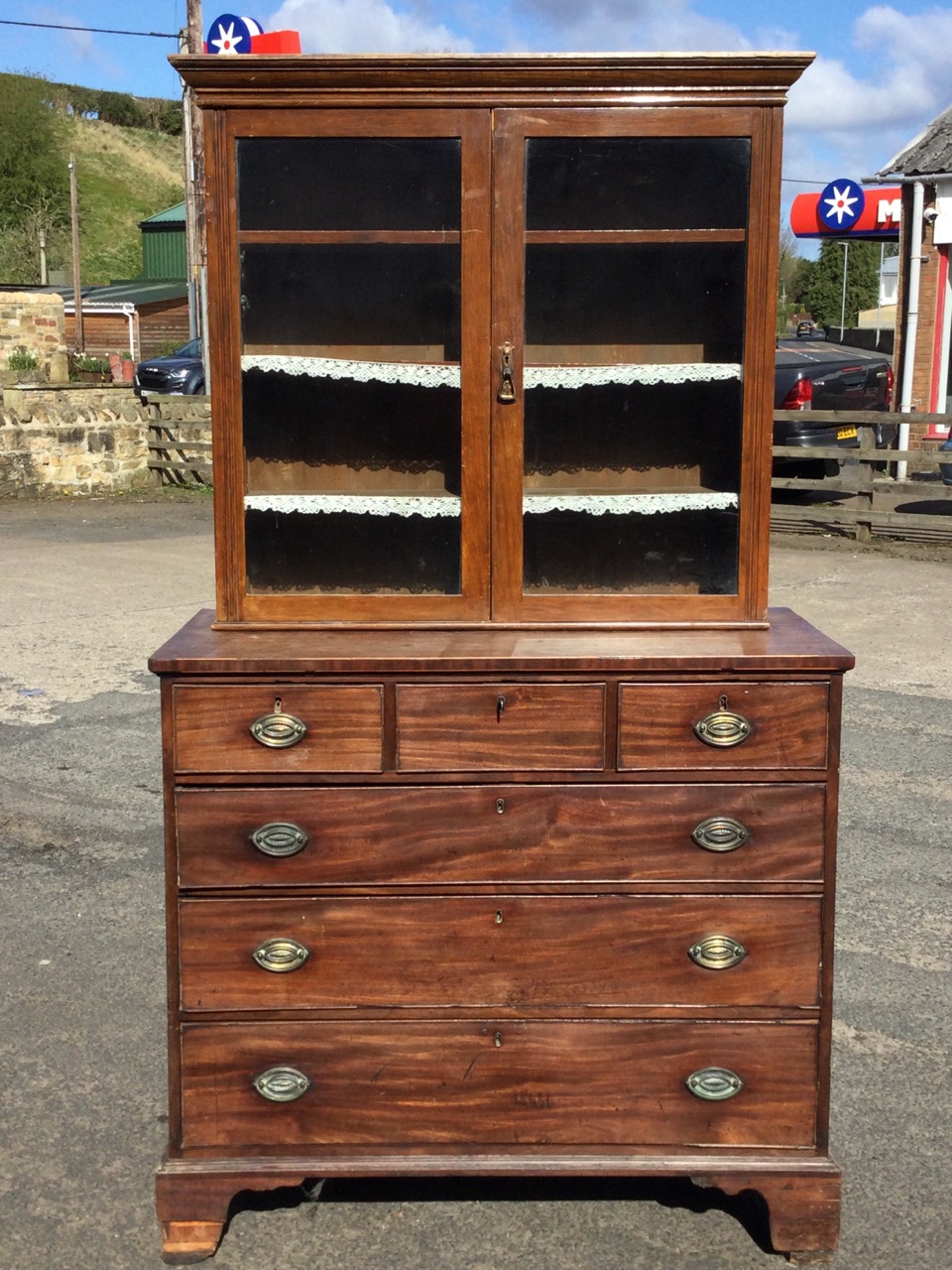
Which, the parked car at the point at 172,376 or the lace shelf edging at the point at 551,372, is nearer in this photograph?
the lace shelf edging at the point at 551,372

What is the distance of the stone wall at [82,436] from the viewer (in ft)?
49.8

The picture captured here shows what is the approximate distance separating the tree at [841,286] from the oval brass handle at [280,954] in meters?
49.8

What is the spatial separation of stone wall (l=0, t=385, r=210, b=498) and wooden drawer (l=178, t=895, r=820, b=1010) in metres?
13.2

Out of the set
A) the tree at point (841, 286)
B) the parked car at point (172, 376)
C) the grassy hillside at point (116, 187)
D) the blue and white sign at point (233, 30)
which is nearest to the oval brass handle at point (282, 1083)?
the blue and white sign at point (233, 30)

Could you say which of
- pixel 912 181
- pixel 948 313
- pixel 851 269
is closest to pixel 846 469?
Result: pixel 948 313

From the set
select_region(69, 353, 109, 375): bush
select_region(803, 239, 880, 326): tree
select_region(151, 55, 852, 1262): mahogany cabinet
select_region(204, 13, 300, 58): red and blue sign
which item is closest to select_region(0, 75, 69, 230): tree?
select_region(803, 239, 880, 326): tree

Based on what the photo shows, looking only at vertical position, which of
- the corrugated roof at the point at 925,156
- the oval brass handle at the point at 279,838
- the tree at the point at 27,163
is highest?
the tree at the point at 27,163

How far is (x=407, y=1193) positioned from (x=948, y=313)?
15037mm

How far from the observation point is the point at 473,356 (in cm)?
302

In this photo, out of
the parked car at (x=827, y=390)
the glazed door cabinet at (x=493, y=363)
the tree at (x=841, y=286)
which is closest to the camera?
the glazed door cabinet at (x=493, y=363)

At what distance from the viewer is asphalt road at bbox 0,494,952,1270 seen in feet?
9.53

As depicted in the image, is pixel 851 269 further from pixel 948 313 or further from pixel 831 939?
pixel 831 939

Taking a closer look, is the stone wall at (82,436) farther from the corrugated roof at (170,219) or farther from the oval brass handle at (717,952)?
the corrugated roof at (170,219)

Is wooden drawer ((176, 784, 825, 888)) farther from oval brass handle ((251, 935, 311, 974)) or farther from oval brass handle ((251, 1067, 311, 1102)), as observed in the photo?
oval brass handle ((251, 1067, 311, 1102))
